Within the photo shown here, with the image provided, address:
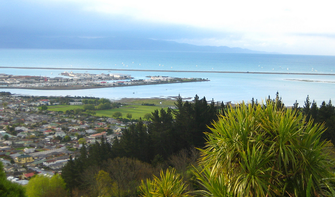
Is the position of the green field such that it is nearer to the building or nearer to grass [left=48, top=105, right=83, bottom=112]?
grass [left=48, top=105, right=83, bottom=112]

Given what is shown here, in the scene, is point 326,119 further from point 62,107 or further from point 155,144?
point 62,107

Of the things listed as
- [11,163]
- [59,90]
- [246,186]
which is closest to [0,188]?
[246,186]

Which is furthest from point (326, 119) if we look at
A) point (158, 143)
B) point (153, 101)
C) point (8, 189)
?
point (153, 101)

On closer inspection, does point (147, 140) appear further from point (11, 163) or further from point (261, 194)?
point (261, 194)

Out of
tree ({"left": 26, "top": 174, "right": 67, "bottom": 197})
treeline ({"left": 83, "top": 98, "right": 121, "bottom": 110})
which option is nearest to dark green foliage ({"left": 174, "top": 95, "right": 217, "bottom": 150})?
tree ({"left": 26, "top": 174, "right": 67, "bottom": 197})

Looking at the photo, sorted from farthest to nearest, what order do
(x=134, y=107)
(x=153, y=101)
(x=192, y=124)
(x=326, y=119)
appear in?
(x=153, y=101) < (x=134, y=107) < (x=326, y=119) < (x=192, y=124)

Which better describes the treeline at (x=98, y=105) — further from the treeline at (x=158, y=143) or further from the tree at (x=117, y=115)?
the treeline at (x=158, y=143)
